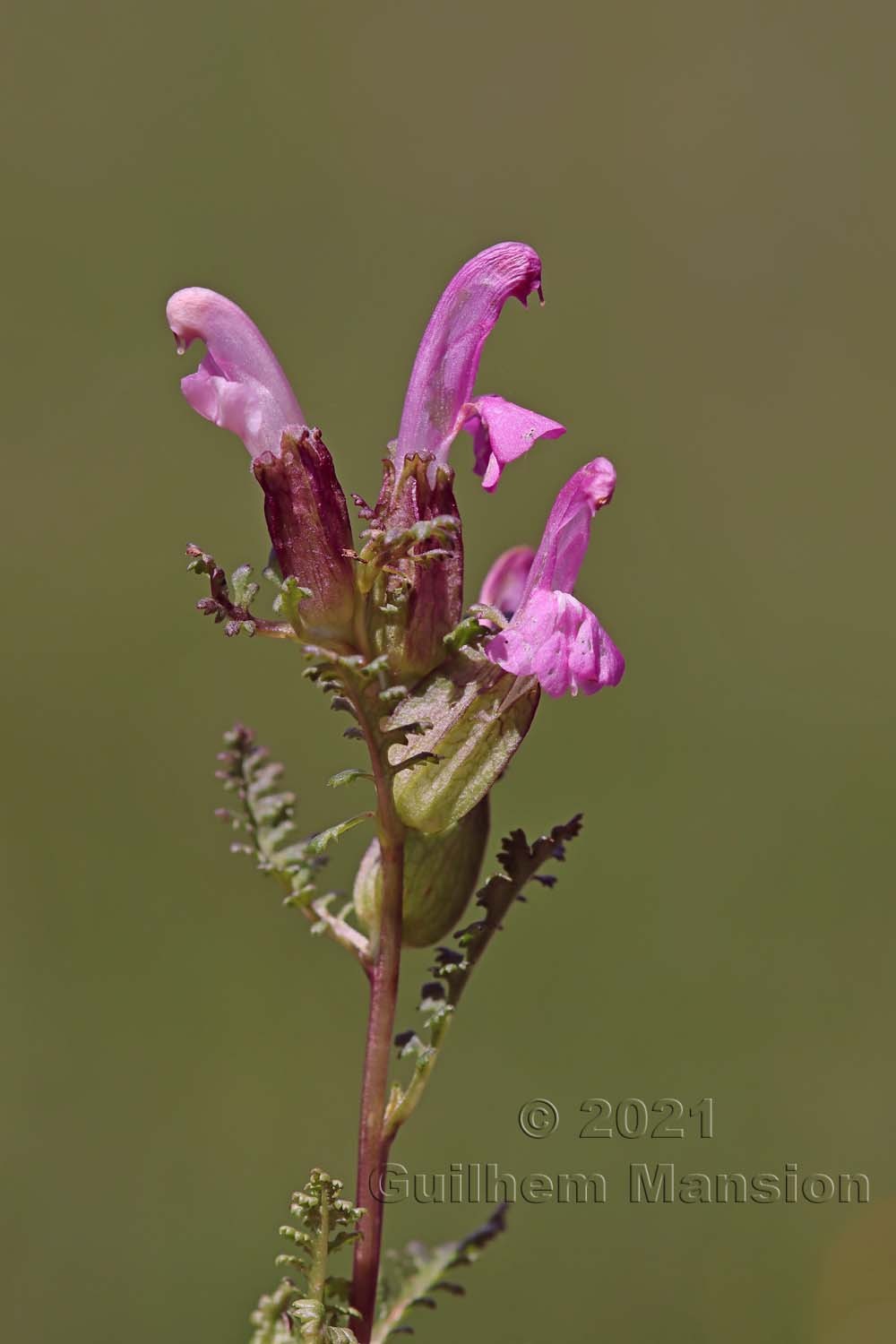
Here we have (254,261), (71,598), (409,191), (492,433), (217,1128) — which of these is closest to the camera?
(492,433)

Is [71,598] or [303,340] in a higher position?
[303,340]

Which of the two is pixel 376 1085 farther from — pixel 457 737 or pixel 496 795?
pixel 496 795

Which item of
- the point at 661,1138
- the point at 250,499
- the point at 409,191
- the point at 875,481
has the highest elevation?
the point at 409,191

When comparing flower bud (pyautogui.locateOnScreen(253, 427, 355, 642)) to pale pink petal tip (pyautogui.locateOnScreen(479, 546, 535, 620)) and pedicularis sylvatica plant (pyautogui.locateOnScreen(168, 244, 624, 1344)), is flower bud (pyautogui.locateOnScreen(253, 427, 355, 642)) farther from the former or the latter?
pale pink petal tip (pyautogui.locateOnScreen(479, 546, 535, 620))

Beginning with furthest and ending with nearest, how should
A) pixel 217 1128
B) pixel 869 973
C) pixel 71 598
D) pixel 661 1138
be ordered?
pixel 71 598, pixel 869 973, pixel 217 1128, pixel 661 1138

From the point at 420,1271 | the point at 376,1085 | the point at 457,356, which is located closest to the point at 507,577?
the point at 457,356

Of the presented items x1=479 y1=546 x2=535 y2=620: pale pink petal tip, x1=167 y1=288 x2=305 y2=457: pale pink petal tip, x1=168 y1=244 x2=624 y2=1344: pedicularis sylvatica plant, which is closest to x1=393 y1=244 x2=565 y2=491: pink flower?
x1=168 y1=244 x2=624 y2=1344: pedicularis sylvatica plant

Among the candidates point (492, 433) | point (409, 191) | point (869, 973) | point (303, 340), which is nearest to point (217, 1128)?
point (869, 973)

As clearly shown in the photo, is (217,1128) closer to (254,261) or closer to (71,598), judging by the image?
(71,598)

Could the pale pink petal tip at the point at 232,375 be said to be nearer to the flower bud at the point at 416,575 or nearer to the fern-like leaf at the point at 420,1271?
the flower bud at the point at 416,575
